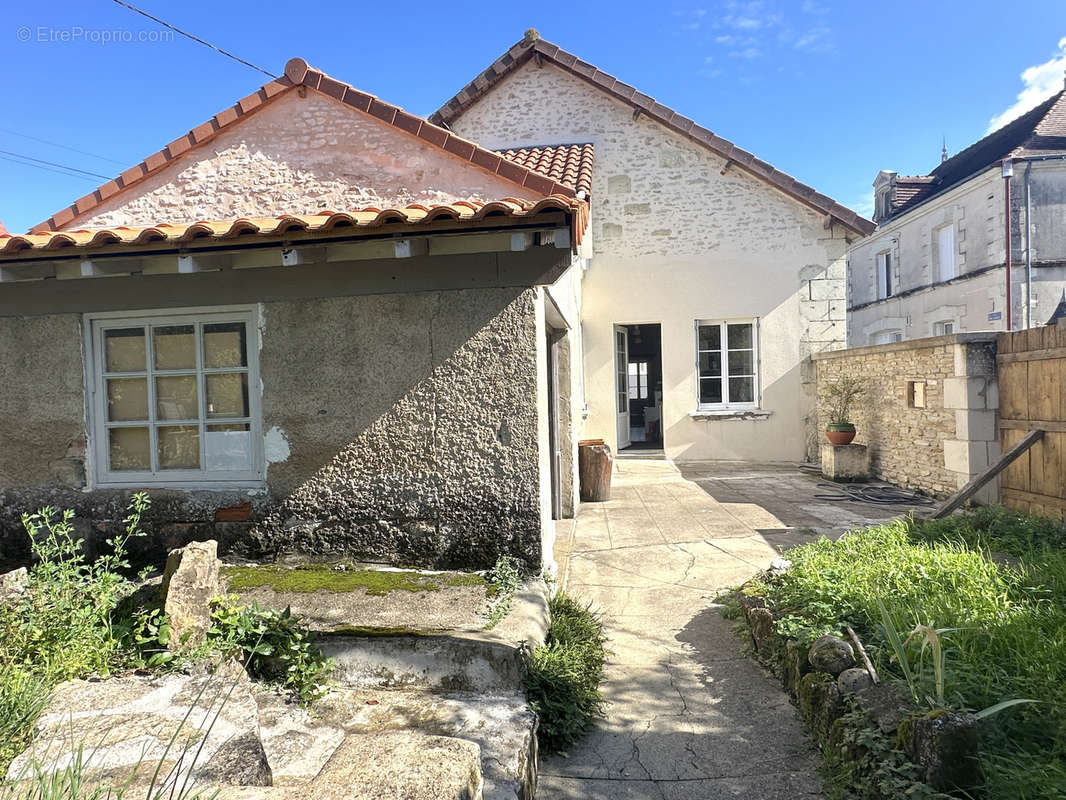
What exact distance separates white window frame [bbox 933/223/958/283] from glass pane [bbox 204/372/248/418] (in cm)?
1806

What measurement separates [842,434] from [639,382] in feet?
22.2

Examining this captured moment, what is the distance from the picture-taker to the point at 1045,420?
6.10 metres

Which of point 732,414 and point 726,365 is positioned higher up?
point 726,365

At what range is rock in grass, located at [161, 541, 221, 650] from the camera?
3.06 meters

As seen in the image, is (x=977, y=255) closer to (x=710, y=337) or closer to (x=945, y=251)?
(x=945, y=251)

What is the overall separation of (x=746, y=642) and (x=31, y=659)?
377cm

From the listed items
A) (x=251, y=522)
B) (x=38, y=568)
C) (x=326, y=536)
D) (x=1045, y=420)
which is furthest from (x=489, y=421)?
(x=1045, y=420)

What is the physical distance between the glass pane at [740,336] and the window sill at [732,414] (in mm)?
1138

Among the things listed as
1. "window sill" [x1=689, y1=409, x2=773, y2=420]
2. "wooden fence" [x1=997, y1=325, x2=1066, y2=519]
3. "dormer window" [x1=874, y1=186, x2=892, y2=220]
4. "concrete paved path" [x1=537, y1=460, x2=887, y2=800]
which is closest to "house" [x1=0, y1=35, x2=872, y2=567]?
"concrete paved path" [x1=537, y1=460, x2=887, y2=800]

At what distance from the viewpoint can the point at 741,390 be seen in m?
11.2

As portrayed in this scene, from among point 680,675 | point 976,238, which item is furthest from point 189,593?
point 976,238

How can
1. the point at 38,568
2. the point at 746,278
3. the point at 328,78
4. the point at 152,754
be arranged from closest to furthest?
the point at 152,754
the point at 38,568
the point at 328,78
the point at 746,278

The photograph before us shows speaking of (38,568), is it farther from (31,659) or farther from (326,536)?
(326,536)

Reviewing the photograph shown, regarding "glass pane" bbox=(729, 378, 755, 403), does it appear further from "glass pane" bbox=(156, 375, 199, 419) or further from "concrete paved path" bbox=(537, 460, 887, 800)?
"glass pane" bbox=(156, 375, 199, 419)
